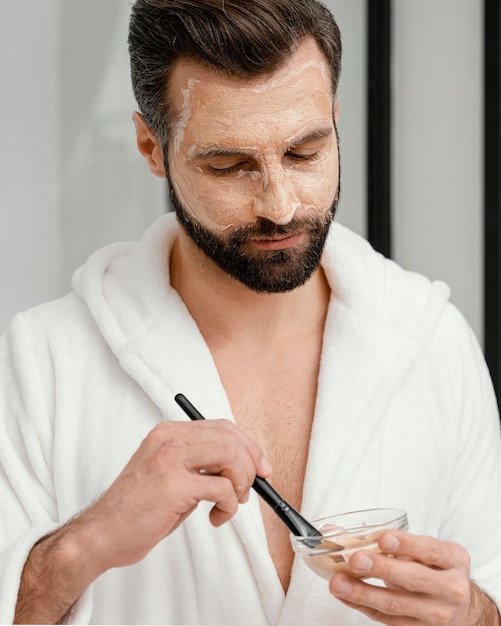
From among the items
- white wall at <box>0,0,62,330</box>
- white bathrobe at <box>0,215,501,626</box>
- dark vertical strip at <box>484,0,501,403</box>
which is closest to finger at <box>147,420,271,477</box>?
white bathrobe at <box>0,215,501,626</box>

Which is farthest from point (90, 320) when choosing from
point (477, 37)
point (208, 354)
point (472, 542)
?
point (477, 37)

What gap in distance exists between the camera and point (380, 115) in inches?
109

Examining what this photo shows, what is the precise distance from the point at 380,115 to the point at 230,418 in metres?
1.63

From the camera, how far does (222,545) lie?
131cm

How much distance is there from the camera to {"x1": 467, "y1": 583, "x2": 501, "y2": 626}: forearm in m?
1.20

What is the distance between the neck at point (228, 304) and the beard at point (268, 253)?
10 cm

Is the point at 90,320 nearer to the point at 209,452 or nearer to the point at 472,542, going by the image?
the point at 209,452

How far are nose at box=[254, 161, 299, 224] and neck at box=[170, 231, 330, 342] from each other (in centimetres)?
21

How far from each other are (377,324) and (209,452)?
0.53 metres

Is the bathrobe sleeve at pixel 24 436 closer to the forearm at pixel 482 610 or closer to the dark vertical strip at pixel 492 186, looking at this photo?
the forearm at pixel 482 610

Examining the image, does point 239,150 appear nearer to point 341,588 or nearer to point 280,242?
point 280,242

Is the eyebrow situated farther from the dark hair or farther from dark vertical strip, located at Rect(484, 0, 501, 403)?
dark vertical strip, located at Rect(484, 0, 501, 403)

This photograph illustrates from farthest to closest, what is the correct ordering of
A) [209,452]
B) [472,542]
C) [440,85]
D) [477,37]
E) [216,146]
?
[440,85], [477,37], [472,542], [216,146], [209,452]

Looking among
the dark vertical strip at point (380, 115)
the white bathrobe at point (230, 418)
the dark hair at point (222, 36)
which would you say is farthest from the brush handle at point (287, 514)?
the dark vertical strip at point (380, 115)
